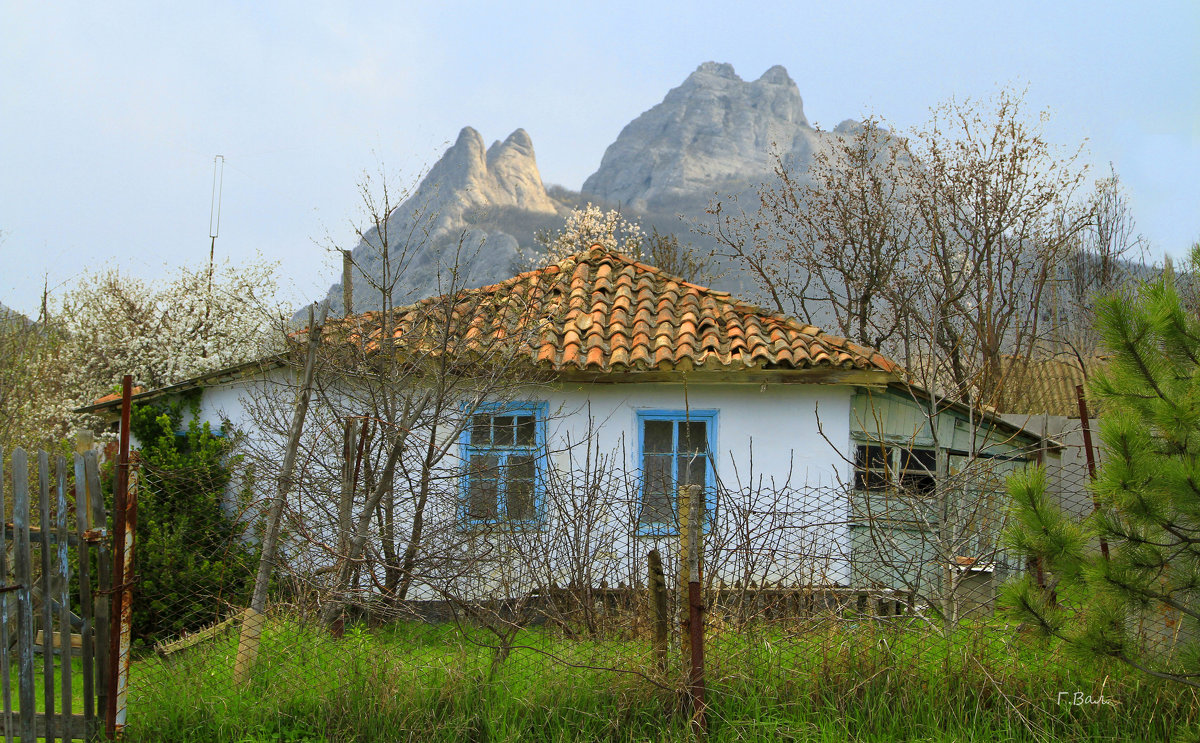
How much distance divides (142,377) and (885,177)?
57.3 ft

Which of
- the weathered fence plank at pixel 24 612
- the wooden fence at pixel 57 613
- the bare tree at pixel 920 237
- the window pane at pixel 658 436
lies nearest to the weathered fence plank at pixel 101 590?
the wooden fence at pixel 57 613

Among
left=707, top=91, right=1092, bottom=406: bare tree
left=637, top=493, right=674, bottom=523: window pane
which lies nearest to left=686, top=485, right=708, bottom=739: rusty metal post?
left=637, top=493, right=674, bottom=523: window pane

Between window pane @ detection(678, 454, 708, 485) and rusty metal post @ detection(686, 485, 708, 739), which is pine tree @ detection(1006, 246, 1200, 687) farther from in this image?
window pane @ detection(678, 454, 708, 485)

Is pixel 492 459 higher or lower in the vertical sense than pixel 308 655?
higher

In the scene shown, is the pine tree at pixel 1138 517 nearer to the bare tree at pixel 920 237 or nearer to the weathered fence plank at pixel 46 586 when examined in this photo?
the weathered fence plank at pixel 46 586

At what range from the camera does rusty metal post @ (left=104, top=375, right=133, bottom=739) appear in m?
3.89

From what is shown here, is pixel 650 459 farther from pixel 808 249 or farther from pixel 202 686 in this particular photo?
pixel 808 249

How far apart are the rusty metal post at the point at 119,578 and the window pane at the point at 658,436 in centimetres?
564

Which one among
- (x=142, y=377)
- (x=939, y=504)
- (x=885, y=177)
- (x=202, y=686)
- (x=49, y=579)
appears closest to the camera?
(x=49, y=579)

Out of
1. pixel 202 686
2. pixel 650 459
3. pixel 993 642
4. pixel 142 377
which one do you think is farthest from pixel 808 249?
pixel 202 686

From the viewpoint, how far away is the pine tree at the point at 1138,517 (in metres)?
3.69

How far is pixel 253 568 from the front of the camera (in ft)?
25.3

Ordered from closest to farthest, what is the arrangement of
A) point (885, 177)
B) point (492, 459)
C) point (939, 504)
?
1. point (939, 504)
2. point (492, 459)
3. point (885, 177)

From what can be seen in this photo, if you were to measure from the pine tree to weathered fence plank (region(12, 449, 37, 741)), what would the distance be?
4.73 metres
